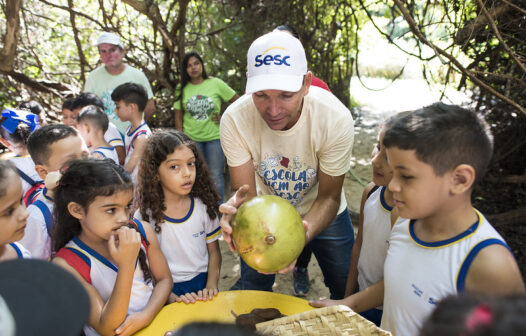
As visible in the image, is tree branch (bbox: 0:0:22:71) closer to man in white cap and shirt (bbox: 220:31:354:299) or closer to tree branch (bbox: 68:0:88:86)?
tree branch (bbox: 68:0:88:86)

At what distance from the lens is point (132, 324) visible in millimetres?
1516

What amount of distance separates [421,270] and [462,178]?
0.37m

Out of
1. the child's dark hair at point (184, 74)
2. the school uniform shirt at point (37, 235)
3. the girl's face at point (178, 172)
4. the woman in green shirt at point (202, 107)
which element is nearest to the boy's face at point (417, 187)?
the girl's face at point (178, 172)

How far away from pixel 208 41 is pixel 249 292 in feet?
15.8

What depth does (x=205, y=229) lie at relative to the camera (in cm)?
221

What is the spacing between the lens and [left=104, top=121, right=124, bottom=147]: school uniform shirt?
3480 mm

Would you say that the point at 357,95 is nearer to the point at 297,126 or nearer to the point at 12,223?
the point at 297,126

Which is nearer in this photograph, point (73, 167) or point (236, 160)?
point (73, 167)

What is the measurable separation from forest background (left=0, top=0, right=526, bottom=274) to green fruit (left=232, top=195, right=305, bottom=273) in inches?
84.8

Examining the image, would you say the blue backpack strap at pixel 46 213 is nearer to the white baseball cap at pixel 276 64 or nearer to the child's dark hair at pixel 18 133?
the child's dark hair at pixel 18 133

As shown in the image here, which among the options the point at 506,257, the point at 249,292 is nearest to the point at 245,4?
the point at 249,292

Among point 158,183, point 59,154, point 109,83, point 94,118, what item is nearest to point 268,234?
point 158,183

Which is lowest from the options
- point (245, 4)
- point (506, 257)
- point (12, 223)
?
point (506, 257)

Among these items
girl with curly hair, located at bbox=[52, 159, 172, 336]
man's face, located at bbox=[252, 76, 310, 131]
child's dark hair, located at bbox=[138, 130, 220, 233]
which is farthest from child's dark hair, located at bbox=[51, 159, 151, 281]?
man's face, located at bbox=[252, 76, 310, 131]
